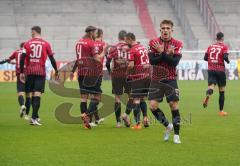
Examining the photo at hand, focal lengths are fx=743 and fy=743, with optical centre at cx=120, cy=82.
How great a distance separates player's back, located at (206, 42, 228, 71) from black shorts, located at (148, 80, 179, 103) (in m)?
7.14

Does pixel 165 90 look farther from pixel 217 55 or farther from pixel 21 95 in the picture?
pixel 217 55

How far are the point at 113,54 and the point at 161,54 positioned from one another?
4.09 metres

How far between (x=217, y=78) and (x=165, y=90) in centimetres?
783

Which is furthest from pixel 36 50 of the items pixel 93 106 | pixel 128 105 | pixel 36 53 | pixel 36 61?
pixel 128 105

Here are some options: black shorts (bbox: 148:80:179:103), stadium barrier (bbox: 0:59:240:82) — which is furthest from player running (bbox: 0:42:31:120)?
stadium barrier (bbox: 0:59:240:82)

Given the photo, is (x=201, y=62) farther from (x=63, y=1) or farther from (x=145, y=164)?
(x=145, y=164)

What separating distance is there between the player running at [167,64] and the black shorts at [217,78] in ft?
24.9

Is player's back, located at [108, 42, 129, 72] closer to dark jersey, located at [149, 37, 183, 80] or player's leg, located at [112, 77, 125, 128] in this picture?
player's leg, located at [112, 77, 125, 128]

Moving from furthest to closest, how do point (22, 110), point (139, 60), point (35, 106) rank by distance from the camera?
point (22, 110)
point (35, 106)
point (139, 60)

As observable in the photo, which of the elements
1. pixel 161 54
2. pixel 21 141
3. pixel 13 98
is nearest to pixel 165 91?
pixel 161 54

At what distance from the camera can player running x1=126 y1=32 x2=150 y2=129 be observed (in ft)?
52.8

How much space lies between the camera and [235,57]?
44.4 m

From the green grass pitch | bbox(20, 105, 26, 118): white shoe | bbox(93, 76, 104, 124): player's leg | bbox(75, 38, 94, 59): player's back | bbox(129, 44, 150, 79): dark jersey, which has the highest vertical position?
bbox(75, 38, 94, 59): player's back

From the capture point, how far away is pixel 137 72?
16.4 m
